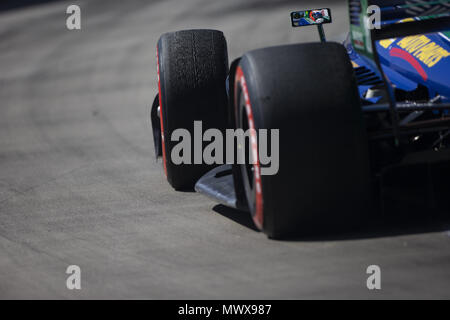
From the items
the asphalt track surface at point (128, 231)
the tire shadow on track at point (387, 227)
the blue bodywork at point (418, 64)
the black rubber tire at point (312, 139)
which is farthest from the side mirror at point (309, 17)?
the tire shadow on track at point (387, 227)

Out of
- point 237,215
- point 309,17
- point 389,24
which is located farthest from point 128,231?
point 309,17

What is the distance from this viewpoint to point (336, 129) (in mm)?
4762

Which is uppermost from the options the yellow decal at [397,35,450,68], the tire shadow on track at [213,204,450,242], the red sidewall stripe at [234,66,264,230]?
the yellow decal at [397,35,450,68]

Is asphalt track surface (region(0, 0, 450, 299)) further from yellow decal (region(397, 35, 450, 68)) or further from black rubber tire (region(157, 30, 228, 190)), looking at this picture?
yellow decal (region(397, 35, 450, 68))

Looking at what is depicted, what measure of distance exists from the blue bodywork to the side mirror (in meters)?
0.49

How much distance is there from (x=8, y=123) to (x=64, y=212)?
371 cm

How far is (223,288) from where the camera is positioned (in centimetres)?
441

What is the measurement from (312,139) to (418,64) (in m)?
1.79

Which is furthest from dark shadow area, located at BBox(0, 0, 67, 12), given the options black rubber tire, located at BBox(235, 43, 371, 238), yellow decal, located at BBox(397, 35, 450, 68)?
black rubber tire, located at BBox(235, 43, 371, 238)

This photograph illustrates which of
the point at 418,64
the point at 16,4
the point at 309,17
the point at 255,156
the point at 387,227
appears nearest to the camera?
the point at 255,156

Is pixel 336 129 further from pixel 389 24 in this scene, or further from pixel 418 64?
pixel 418 64

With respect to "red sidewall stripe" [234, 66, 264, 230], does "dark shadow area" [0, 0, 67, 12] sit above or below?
above

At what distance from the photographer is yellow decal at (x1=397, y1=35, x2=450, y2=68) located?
6.10 metres

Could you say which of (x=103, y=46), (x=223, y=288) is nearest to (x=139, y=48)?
(x=103, y=46)
